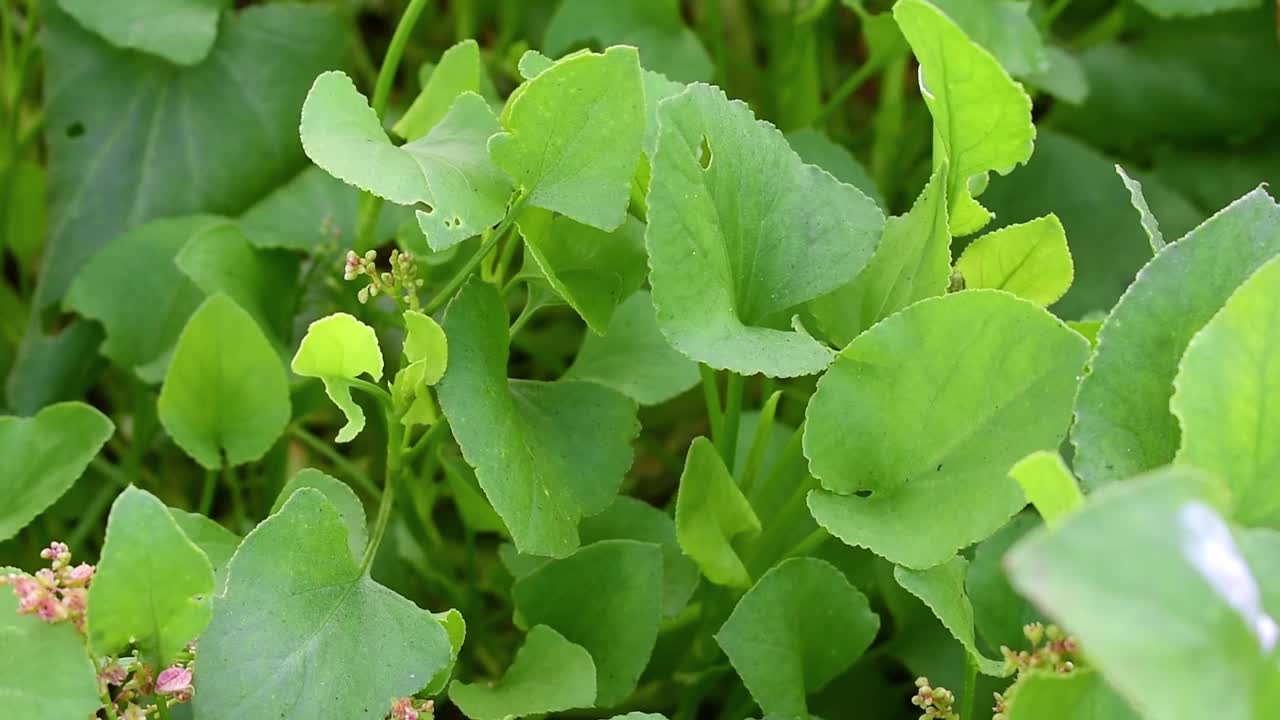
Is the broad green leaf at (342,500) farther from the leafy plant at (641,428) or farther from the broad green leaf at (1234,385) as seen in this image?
the broad green leaf at (1234,385)

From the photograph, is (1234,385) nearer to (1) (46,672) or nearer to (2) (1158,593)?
(2) (1158,593)

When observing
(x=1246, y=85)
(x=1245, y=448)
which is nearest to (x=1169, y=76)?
(x=1246, y=85)

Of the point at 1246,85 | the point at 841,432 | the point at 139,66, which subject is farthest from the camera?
the point at 1246,85

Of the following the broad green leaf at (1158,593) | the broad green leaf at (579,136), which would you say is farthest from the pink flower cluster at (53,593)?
the broad green leaf at (1158,593)

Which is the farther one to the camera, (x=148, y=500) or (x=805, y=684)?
(x=805, y=684)

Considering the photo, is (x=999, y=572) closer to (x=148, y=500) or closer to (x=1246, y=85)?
(x=148, y=500)

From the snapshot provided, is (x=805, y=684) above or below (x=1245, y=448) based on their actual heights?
below

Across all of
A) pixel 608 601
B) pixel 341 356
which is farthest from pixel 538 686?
pixel 341 356
